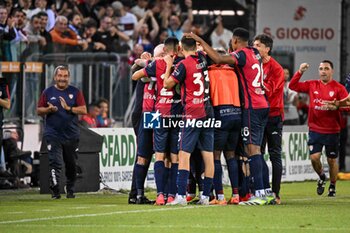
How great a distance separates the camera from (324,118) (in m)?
20.8

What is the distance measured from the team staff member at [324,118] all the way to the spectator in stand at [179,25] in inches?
445

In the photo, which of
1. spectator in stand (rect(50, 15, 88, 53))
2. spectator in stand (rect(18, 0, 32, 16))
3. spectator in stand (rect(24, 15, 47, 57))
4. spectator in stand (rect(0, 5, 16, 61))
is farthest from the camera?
spectator in stand (rect(18, 0, 32, 16))

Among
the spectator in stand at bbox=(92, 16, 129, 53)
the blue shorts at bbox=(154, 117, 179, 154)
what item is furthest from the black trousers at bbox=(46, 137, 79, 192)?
the spectator in stand at bbox=(92, 16, 129, 53)

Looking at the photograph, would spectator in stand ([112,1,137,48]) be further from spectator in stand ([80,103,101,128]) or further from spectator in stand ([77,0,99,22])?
spectator in stand ([80,103,101,128])

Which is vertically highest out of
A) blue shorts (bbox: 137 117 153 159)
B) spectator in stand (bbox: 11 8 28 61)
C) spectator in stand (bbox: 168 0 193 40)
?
spectator in stand (bbox: 168 0 193 40)

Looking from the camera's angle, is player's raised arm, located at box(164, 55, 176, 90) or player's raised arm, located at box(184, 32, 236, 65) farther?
player's raised arm, located at box(164, 55, 176, 90)

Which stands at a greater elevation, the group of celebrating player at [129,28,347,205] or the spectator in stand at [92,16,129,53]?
the spectator in stand at [92,16,129,53]

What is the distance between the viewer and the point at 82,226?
1332 centimetres

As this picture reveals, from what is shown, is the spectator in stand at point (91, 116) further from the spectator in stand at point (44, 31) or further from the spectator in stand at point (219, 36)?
the spectator in stand at point (219, 36)

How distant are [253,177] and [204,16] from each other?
18.3 m

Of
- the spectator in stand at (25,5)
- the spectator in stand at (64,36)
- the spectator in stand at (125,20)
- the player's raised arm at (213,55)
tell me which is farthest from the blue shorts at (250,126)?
the spectator in stand at (125,20)

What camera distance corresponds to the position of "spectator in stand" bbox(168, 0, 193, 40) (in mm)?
31781

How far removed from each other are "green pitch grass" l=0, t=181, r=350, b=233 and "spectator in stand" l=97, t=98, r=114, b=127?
640 centimetres

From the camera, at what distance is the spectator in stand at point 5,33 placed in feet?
76.9
